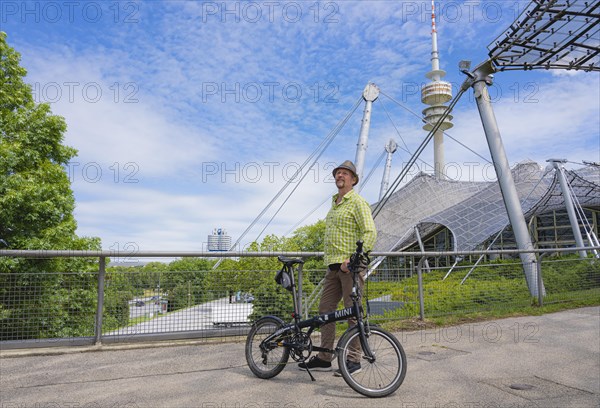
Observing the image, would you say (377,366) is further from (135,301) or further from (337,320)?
(135,301)

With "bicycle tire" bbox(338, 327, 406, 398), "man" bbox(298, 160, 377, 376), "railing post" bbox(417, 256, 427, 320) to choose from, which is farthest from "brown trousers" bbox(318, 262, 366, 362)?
"railing post" bbox(417, 256, 427, 320)

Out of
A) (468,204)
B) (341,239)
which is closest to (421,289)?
(341,239)

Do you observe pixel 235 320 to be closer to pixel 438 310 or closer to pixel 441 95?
pixel 438 310

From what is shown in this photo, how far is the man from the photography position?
430cm

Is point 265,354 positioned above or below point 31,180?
below

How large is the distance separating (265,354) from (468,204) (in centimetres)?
4516

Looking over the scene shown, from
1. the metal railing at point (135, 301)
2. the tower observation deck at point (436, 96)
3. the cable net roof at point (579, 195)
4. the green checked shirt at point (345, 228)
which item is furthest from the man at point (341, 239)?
the tower observation deck at point (436, 96)

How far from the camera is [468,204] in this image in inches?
1818

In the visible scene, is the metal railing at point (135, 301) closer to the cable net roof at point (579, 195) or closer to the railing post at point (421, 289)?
the railing post at point (421, 289)

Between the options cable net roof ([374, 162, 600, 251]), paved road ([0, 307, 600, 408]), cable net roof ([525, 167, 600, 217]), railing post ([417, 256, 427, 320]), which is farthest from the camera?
cable net roof ([374, 162, 600, 251])

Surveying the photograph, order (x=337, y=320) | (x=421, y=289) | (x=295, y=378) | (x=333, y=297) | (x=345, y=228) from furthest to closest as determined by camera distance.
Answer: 1. (x=421, y=289)
2. (x=333, y=297)
3. (x=345, y=228)
4. (x=295, y=378)
5. (x=337, y=320)

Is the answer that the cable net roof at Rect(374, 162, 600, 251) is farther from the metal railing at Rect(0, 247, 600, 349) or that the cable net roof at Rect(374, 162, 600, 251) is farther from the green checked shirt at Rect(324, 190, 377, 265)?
the green checked shirt at Rect(324, 190, 377, 265)

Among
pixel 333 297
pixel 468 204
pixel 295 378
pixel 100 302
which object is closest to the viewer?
pixel 295 378

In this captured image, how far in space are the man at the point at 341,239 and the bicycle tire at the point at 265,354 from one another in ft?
0.64
